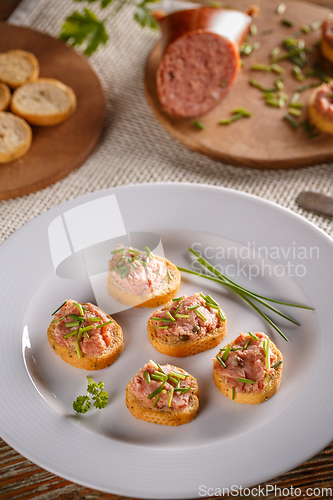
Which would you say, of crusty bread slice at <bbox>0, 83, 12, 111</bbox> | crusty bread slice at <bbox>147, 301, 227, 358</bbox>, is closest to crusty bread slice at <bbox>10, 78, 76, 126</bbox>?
crusty bread slice at <bbox>0, 83, 12, 111</bbox>

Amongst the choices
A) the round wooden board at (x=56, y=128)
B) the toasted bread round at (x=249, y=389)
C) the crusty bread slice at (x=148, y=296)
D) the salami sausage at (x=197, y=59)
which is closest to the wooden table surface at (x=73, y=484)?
the toasted bread round at (x=249, y=389)

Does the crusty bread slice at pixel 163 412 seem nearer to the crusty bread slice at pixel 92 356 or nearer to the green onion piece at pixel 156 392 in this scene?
the green onion piece at pixel 156 392

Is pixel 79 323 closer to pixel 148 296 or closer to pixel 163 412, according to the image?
pixel 148 296

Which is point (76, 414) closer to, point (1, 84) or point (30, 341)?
point (30, 341)

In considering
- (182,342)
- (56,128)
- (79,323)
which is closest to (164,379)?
(182,342)

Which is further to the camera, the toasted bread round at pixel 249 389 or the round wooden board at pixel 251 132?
the round wooden board at pixel 251 132

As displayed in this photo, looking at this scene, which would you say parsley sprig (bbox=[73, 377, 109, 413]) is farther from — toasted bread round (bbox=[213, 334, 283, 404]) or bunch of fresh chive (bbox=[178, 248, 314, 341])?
bunch of fresh chive (bbox=[178, 248, 314, 341])

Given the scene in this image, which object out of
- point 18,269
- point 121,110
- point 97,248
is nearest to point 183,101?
point 121,110
